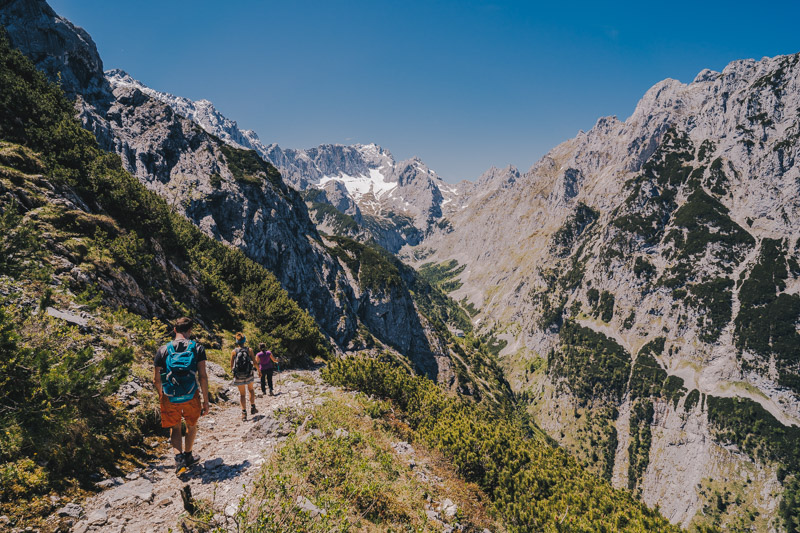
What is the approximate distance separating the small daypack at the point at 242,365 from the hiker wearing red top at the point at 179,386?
14.2ft

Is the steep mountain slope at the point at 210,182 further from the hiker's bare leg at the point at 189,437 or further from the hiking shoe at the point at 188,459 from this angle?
the hiking shoe at the point at 188,459

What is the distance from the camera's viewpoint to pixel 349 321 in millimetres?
122375

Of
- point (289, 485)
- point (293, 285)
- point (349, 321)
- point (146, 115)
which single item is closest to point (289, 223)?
point (293, 285)

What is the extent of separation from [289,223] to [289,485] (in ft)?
406

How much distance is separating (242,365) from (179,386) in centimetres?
493

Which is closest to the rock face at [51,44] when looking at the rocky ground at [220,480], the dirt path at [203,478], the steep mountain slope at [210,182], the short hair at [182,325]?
the steep mountain slope at [210,182]

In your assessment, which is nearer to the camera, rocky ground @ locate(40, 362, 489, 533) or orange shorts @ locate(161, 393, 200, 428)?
rocky ground @ locate(40, 362, 489, 533)

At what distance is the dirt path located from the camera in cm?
614

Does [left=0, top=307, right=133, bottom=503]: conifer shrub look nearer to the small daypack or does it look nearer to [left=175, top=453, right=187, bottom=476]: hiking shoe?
[left=175, top=453, right=187, bottom=476]: hiking shoe

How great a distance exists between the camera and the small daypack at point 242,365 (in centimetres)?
1308

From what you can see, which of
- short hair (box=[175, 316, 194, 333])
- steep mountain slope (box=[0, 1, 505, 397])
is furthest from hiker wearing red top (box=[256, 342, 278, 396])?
steep mountain slope (box=[0, 1, 505, 397])

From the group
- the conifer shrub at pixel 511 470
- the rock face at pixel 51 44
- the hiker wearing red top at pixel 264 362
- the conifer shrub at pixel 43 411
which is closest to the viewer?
the conifer shrub at pixel 43 411

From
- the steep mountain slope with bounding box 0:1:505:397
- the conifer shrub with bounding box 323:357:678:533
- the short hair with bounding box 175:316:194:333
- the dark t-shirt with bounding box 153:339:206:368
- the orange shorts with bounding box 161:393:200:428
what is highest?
the steep mountain slope with bounding box 0:1:505:397

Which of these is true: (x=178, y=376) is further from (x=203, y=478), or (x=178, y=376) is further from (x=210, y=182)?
(x=210, y=182)
